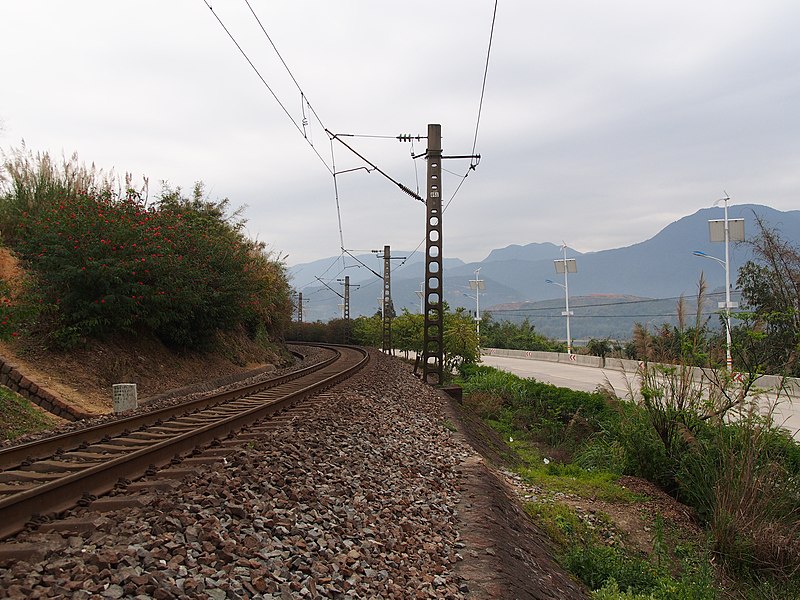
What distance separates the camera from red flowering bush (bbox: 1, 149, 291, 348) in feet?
53.7

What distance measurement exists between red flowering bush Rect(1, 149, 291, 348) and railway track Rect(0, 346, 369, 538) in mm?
5206

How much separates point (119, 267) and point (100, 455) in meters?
9.66

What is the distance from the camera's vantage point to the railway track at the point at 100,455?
5.20 m

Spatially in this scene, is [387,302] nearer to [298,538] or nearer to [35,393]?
[35,393]

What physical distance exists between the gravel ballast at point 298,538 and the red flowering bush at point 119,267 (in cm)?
947

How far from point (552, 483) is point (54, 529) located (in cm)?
825

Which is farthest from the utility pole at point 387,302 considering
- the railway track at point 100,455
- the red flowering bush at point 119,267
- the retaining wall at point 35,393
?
the railway track at point 100,455

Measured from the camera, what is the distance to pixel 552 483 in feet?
37.1

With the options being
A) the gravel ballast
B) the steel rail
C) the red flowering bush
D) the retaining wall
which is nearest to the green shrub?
the gravel ballast

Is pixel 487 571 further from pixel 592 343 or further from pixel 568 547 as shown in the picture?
pixel 592 343

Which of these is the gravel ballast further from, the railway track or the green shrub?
the green shrub

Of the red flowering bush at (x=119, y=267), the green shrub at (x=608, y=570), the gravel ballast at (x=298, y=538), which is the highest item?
the red flowering bush at (x=119, y=267)

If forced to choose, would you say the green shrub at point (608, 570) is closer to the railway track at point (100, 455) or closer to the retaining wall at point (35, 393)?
the railway track at point (100, 455)

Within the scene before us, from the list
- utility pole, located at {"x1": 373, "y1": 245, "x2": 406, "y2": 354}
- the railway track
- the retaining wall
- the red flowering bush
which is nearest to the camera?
the railway track
